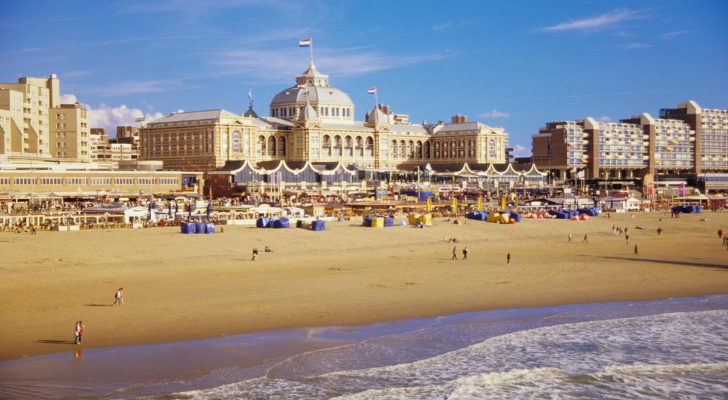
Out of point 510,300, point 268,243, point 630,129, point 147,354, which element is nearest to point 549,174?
point 630,129

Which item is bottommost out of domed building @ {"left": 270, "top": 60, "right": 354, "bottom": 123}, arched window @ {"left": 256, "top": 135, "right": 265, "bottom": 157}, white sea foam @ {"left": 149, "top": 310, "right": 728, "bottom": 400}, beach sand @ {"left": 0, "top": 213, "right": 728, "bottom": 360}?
white sea foam @ {"left": 149, "top": 310, "right": 728, "bottom": 400}

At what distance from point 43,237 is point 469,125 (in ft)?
337

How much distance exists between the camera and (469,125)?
14000cm

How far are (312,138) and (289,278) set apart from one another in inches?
3488

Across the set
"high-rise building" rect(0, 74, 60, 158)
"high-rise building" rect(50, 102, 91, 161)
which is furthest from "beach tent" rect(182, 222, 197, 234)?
"high-rise building" rect(50, 102, 91, 161)

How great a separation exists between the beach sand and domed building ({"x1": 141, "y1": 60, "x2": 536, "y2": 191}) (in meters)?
53.6

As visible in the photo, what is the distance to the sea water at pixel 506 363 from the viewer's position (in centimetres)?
2106

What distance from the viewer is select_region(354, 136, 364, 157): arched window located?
428ft

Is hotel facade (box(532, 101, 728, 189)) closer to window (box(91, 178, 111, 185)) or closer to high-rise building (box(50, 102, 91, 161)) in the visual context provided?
high-rise building (box(50, 102, 91, 161))

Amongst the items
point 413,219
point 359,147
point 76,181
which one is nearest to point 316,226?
point 413,219

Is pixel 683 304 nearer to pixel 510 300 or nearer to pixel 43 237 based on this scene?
pixel 510 300

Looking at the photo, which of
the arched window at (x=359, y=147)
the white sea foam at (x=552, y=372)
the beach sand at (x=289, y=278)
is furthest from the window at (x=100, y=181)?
the white sea foam at (x=552, y=372)

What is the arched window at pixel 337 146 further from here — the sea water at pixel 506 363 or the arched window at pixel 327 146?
the sea water at pixel 506 363

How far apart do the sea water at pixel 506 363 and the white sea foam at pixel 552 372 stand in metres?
0.03
